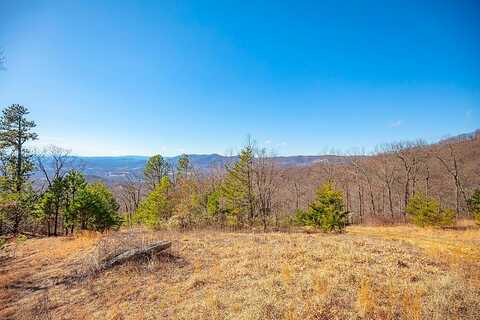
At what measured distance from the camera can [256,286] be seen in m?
7.27

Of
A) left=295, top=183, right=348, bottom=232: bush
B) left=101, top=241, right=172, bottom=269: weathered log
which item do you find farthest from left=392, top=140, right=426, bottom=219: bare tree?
left=101, top=241, right=172, bottom=269: weathered log

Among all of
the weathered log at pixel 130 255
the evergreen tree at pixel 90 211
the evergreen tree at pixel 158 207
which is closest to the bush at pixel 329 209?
the weathered log at pixel 130 255

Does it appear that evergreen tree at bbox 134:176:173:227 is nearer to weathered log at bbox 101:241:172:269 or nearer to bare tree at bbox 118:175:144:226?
bare tree at bbox 118:175:144:226

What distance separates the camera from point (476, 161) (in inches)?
2785

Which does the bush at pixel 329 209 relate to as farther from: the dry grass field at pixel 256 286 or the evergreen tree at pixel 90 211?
→ the evergreen tree at pixel 90 211

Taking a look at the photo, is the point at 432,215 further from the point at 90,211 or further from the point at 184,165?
the point at 184,165

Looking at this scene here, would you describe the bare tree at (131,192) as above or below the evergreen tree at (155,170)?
below

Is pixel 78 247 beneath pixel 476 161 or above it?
beneath

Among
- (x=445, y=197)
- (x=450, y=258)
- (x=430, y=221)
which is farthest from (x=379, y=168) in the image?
(x=450, y=258)

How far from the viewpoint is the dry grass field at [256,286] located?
5668 millimetres

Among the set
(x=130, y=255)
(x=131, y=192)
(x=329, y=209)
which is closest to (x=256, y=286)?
(x=130, y=255)

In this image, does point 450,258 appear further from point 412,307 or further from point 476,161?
point 476,161

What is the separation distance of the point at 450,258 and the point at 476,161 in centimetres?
8333

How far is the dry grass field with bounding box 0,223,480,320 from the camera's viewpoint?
5668 mm
